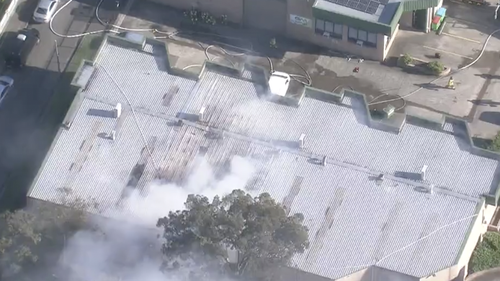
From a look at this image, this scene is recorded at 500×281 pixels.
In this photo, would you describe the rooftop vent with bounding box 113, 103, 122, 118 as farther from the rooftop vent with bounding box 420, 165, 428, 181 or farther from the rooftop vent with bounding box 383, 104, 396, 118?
the rooftop vent with bounding box 420, 165, 428, 181

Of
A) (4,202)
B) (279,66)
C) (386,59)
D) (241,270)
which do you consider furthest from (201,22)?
(241,270)

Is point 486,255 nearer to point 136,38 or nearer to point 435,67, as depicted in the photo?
point 435,67

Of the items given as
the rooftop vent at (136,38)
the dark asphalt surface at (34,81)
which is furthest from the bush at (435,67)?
the dark asphalt surface at (34,81)

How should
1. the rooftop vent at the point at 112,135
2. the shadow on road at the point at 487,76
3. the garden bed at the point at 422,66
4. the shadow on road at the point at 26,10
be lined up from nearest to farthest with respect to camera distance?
the rooftop vent at the point at 112,135
the garden bed at the point at 422,66
the shadow on road at the point at 487,76
the shadow on road at the point at 26,10

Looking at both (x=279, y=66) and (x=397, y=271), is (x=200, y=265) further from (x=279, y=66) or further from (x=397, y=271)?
(x=279, y=66)

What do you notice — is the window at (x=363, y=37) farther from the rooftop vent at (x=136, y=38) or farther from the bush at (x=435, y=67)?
the rooftop vent at (x=136, y=38)

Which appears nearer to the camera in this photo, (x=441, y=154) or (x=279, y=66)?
(x=441, y=154)

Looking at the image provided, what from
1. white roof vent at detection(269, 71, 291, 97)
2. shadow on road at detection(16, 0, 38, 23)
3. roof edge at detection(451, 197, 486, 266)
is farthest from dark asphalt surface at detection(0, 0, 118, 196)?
roof edge at detection(451, 197, 486, 266)
